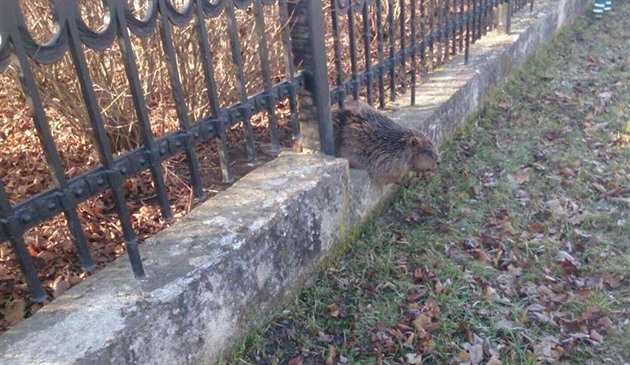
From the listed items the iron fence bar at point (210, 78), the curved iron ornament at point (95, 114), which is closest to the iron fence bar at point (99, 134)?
the curved iron ornament at point (95, 114)

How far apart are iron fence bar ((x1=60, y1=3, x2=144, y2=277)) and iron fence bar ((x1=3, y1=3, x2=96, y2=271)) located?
15cm

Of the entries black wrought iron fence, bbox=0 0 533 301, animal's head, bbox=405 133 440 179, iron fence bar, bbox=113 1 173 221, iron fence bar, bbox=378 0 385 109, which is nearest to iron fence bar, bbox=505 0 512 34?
iron fence bar, bbox=378 0 385 109

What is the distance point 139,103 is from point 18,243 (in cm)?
67

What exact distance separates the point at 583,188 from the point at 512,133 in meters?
1.02

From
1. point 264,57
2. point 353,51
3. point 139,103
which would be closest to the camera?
point 139,103

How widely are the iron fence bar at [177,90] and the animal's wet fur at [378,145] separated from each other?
1.15 metres

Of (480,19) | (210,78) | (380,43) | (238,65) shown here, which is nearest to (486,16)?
(480,19)

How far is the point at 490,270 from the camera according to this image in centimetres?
326

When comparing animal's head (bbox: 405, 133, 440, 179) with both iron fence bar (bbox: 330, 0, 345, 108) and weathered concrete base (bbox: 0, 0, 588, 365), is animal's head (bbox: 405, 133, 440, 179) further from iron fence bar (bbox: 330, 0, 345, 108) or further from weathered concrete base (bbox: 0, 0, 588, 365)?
iron fence bar (bbox: 330, 0, 345, 108)

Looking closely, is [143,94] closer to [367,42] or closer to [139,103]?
[139,103]

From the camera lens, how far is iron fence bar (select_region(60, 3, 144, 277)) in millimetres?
1992

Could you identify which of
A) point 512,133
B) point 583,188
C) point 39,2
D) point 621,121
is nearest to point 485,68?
point 512,133

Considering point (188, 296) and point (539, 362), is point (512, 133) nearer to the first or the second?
point (539, 362)

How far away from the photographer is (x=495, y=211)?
3.83 metres
